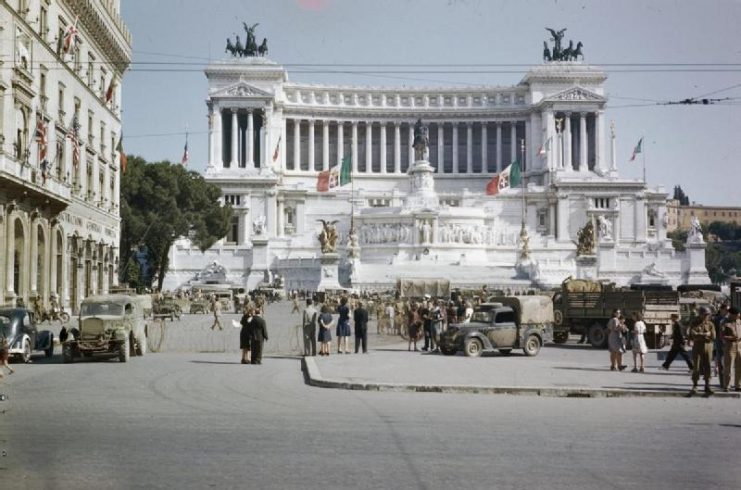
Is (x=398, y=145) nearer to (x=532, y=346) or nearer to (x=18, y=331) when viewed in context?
(x=532, y=346)

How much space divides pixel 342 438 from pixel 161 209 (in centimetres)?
7071

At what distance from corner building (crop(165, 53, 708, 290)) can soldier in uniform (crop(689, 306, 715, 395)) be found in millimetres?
59050

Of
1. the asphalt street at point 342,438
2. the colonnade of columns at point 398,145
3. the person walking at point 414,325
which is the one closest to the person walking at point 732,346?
the asphalt street at point 342,438

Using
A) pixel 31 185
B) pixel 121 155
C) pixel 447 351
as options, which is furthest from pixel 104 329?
pixel 121 155

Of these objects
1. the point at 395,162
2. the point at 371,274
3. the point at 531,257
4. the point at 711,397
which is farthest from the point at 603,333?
the point at 395,162

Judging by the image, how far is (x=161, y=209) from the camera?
272 ft

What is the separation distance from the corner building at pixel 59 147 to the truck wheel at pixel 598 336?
23607 mm

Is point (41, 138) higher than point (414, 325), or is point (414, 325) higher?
point (41, 138)

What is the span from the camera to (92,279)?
5472 cm

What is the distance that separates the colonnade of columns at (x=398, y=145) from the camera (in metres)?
132

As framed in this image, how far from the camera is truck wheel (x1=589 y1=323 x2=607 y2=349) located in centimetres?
3897

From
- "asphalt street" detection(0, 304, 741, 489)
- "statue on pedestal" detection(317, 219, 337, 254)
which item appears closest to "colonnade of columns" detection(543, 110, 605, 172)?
"statue on pedestal" detection(317, 219, 337, 254)

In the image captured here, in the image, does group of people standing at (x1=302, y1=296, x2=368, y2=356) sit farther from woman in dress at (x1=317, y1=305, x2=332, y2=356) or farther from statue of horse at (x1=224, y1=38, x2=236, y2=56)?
statue of horse at (x1=224, y1=38, x2=236, y2=56)

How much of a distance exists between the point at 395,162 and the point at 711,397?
112 m
